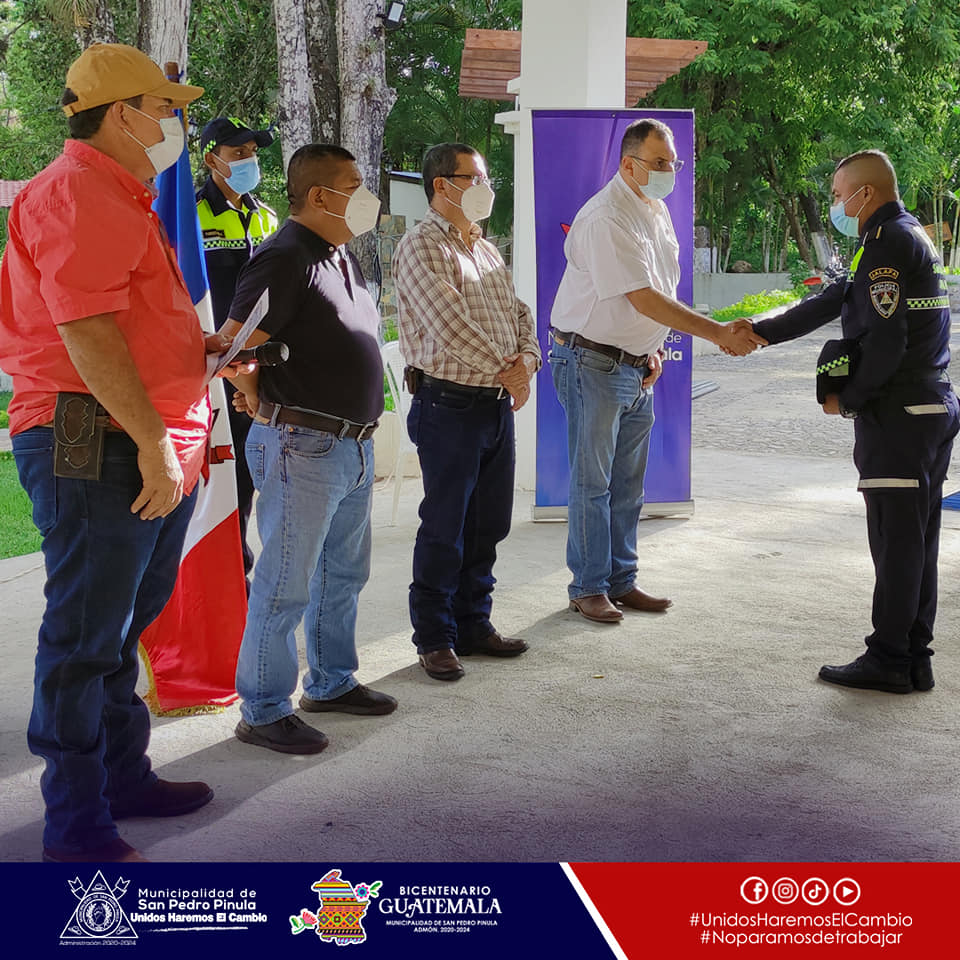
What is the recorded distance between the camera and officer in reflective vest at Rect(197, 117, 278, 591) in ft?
15.1

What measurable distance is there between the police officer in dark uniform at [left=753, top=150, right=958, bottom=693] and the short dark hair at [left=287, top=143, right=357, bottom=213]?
5.88 ft

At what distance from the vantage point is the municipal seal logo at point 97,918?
8.31ft

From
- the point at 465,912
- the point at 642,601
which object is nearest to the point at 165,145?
the point at 465,912

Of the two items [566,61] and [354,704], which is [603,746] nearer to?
[354,704]

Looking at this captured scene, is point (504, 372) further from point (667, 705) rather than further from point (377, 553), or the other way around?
point (377, 553)

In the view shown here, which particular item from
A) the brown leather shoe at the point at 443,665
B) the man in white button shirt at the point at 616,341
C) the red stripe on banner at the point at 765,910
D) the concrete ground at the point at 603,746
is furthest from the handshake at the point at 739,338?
the red stripe on banner at the point at 765,910

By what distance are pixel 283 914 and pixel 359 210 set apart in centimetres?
193

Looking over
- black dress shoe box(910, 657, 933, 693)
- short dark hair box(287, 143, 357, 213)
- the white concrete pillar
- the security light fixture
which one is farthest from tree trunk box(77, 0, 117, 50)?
black dress shoe box(910, 657, 933, 693)

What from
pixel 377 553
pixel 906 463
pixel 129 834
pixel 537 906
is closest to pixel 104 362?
pixel 129 834

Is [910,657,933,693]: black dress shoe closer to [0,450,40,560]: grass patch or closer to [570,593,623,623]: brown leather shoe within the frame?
[570,593,623,623]: brown leather shoe

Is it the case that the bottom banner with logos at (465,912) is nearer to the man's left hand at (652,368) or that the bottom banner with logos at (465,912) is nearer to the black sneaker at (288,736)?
the black sneaker at (288,736)

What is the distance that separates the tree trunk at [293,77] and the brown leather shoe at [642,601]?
6909 mm

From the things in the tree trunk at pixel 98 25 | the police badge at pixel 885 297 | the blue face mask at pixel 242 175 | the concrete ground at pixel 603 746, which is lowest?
the concrete ground at pixel 603 746

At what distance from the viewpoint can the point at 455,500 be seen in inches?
160
